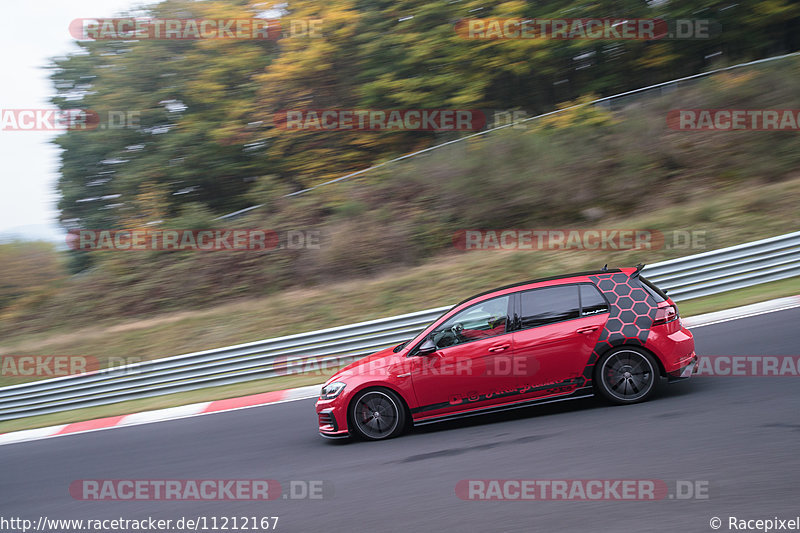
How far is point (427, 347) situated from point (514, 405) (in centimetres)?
113

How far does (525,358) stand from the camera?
6.49 metres

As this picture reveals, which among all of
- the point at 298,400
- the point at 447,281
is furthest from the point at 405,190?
the point at 298,400

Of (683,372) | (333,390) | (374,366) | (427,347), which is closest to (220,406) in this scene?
(333,390)

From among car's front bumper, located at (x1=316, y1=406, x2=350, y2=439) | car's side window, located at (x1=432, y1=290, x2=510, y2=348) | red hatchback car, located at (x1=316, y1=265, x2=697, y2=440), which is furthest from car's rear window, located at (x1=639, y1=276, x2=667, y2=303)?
car's front bumper, located at (x1=316, y1=406, x2=350, y2=439)

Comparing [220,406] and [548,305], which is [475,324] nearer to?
[548,305]

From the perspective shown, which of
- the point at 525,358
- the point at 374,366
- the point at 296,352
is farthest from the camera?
the point at 296,352

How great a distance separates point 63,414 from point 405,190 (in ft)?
36.3

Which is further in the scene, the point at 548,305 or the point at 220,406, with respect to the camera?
the point at 220,406

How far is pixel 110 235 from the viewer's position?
923 inches

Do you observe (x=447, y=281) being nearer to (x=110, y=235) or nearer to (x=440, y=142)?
(x=440, y=142)

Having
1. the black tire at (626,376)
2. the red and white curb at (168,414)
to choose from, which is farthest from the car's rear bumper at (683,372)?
the red and white curb at (168,414)

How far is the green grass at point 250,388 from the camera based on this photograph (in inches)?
412

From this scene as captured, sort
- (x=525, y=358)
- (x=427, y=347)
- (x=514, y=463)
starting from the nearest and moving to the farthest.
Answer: (x=514, y=463), (x=525, y=358), (x=427, y=347)

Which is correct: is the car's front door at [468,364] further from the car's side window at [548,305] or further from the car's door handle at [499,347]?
the car's side window at [548,305]
